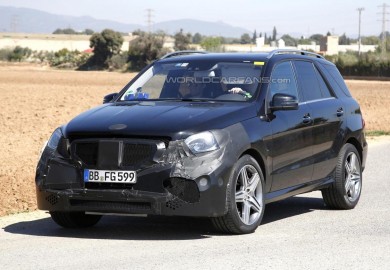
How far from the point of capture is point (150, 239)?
886cm

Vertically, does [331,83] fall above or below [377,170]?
above

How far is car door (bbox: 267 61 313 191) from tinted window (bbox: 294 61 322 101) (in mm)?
175

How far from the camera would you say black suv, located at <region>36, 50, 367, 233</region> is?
8555 millimetres

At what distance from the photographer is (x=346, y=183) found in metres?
11.2

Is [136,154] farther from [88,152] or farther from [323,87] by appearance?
[323,87]

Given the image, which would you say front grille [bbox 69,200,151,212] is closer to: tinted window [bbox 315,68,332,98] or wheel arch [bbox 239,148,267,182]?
wheel arch [bbox 239,148,267,182]

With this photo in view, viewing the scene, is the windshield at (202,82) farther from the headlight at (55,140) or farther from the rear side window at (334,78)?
the rear side window at (334,78)

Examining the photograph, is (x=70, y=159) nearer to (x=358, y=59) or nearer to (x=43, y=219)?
(x=43, y=219)

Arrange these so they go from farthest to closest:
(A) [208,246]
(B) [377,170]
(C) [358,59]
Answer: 1. (C) [358,59]
2. (B) [377,170]
3. (A) [208,246]

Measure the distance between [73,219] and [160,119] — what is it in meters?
1.39

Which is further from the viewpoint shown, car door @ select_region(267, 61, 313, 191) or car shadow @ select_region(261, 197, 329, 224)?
car shadow @ select_region(261, 197, 329, 224)

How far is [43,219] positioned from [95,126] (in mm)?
1879

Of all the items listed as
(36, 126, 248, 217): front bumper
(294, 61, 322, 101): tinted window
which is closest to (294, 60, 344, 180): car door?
(294, 61, 322, 101): tinted window

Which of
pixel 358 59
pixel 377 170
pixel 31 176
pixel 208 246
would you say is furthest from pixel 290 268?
pixel 358 59
